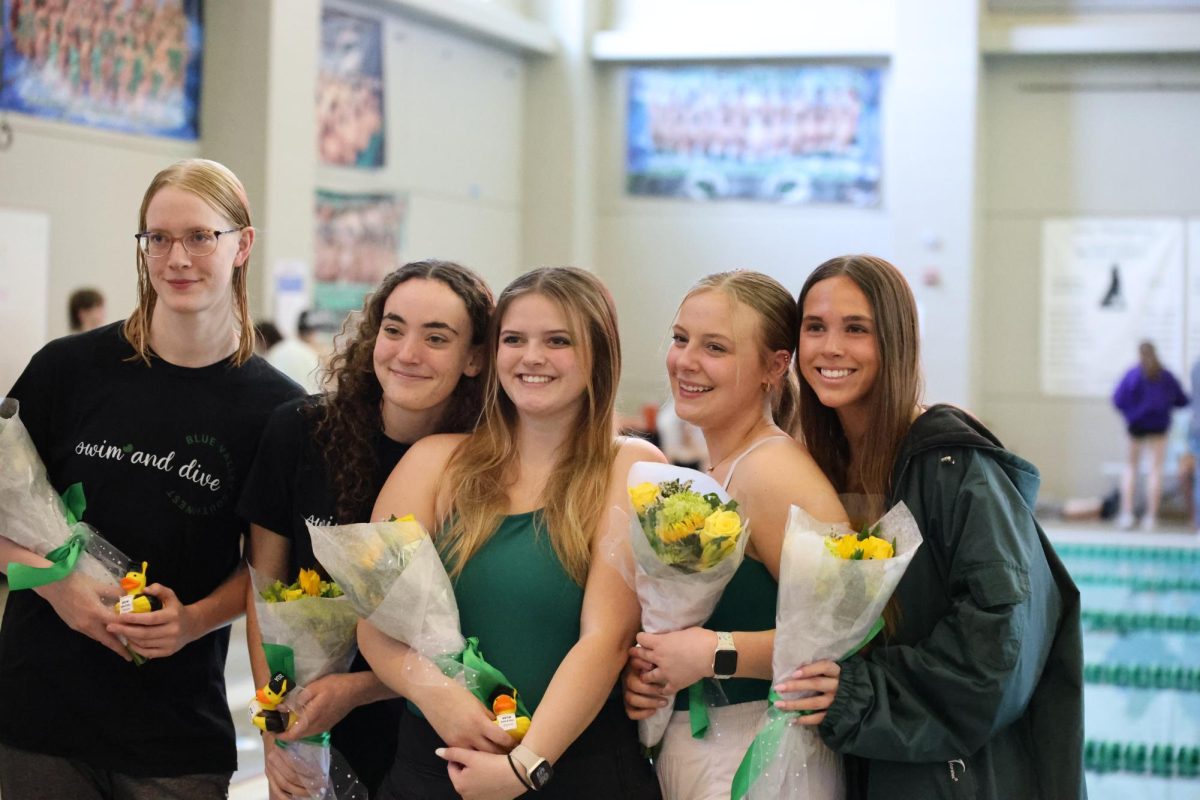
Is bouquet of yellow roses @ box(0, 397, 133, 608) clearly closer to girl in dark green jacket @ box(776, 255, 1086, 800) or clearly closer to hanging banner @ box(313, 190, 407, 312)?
girl in dark green jacket @ box(776, 255, 1086, 800)

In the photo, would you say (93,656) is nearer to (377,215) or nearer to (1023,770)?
(1023,770)

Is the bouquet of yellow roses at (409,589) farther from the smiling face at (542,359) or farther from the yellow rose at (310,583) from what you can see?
the smiling face at (542,359)

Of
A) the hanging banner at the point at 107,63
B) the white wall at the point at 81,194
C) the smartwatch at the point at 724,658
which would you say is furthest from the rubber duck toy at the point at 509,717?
the hanging banner at the point at 107,63

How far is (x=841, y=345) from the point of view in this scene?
2547mm

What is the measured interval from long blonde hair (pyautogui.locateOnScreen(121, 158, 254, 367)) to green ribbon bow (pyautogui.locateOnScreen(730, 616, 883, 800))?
134cm

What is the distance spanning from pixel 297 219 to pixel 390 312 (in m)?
A: 8.60

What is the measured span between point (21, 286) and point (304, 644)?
7.43 m

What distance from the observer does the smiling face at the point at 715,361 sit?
260cm

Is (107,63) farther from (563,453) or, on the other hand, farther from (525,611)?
(525,611)

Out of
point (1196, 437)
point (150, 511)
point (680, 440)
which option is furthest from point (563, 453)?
point (1196, 437)

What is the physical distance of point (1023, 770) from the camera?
2.46 m

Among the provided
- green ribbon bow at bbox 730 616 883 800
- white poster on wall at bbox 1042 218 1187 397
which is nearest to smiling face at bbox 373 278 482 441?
green ribbon bow at bbox 730 616 883 800

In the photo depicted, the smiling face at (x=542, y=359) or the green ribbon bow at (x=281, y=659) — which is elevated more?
the smiling face at (x=542, y=359)

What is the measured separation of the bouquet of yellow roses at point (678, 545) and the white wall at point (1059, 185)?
13.8m
